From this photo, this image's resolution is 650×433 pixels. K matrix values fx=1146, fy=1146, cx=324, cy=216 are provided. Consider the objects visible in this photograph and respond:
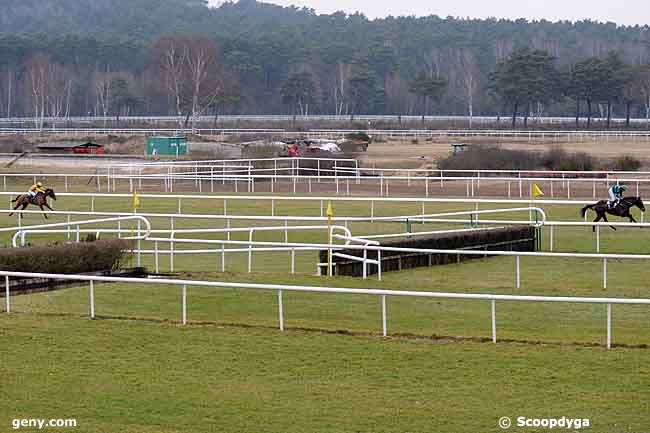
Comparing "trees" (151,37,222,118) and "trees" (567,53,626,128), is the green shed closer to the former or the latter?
"trees" (151,37,222,118)

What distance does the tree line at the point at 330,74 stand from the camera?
9275cm

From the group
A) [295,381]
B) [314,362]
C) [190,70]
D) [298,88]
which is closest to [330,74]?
[298,88]

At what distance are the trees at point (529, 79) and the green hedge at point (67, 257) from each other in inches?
3095

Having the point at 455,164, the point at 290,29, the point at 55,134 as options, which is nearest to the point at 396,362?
the point at 455,164

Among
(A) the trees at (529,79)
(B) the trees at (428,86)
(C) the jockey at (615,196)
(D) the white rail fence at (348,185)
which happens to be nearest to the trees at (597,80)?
(A) the trees at (529,79)

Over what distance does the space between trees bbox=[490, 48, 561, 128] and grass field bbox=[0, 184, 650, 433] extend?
263 feet

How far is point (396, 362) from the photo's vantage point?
9125 millimetres

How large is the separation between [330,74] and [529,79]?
36230 millimetres

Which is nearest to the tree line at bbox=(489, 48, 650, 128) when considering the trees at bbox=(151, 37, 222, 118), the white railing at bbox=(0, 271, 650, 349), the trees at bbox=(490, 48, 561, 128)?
the trees at bbox=(490, 48, 561, 128)

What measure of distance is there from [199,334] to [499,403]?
10.7 feet

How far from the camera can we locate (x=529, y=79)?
91.8m

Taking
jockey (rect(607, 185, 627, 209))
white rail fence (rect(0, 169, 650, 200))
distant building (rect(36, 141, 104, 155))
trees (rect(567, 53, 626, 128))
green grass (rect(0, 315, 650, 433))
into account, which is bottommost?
green grass (rect(0, 315, 650, 433))

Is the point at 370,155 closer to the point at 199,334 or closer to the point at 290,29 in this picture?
the point at 199,334

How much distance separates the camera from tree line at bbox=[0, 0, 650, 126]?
3652 inches
